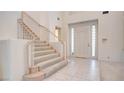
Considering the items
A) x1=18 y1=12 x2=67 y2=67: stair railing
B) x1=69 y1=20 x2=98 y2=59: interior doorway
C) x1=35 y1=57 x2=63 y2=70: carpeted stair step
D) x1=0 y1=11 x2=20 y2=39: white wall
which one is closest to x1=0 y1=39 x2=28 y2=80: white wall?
x1=35 y1=57 x2=63 y2=70: carpeted stair step

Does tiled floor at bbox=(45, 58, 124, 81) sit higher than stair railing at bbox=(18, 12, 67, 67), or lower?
lower

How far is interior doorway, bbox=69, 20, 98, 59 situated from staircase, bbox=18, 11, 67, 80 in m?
2.66

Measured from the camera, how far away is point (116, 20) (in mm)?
6695

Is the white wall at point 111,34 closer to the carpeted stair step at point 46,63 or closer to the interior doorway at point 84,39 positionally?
the interior doorway at point 84,39

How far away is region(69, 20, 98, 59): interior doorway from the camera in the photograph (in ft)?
25.8

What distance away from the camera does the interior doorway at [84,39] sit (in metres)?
7.86

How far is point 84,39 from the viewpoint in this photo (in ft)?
27.1

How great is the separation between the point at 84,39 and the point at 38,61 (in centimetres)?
470

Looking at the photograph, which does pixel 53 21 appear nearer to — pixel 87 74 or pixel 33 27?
pixel 33 27

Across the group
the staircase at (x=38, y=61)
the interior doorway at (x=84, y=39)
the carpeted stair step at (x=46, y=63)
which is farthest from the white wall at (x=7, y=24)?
the interior doorway at (x=84, y=39)

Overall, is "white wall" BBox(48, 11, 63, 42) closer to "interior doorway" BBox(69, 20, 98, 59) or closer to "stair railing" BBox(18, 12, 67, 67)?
"stair railing" BBox(18, 12, 67, 67)

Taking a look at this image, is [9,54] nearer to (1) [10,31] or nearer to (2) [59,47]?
(1) [10,31]
